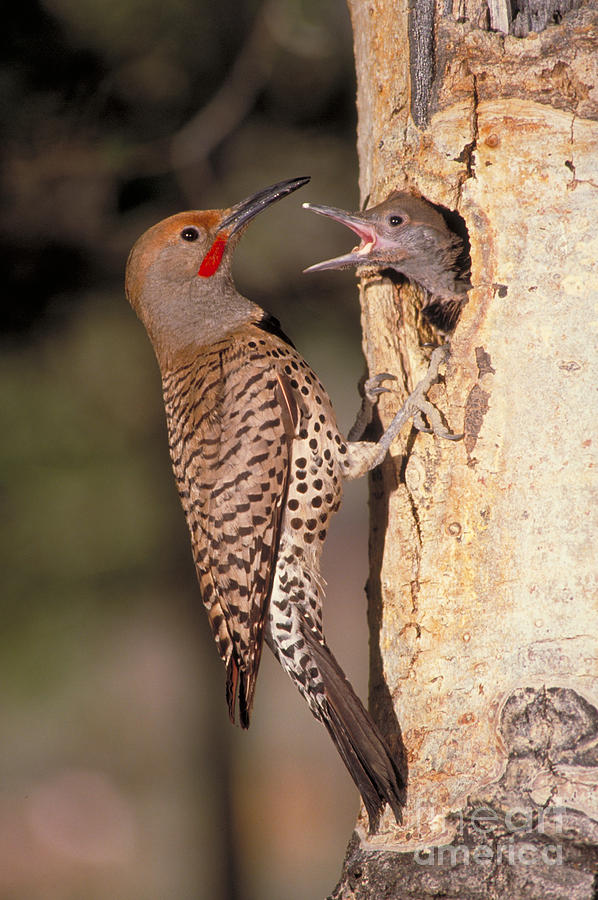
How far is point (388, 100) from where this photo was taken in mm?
2971

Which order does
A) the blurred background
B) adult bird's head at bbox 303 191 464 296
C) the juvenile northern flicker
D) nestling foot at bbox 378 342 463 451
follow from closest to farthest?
nestling foot at bbox 378 342 463 451
the juvenile northern flicker
adult bird's head at bbox 303 191 464 296
the blurred background

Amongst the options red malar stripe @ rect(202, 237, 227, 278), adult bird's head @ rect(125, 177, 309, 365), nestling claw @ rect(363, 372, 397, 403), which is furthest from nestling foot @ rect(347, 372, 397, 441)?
red malar stripe @ rect(202, 237, 227, 278)

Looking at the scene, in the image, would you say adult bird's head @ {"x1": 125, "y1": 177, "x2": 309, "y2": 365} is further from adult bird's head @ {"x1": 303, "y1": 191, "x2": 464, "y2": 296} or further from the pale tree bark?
the pale tree bark

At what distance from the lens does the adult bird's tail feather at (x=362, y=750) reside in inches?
97.7

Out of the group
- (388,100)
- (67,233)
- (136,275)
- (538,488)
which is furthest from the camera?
(67,233)

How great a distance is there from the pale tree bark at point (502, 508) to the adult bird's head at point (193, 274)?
89 centimetres

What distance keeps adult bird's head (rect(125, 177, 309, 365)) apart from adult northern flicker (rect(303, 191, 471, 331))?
440 millimetres

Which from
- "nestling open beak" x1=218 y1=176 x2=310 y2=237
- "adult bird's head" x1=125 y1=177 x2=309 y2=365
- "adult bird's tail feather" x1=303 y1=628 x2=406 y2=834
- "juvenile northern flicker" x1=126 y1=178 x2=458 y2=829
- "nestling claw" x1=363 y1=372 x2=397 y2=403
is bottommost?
"adult bird's tail feather" x1=303 y1=628 x2=406 y2=834

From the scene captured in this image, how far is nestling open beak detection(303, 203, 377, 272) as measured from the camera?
10.2ft

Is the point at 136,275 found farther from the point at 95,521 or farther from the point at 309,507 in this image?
the point at 95,521

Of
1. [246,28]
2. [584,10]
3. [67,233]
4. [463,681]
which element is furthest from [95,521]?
[584,10]

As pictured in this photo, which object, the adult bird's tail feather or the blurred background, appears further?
the blurred background

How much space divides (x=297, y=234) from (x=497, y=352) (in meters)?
3.05

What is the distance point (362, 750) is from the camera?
255 centimetres
